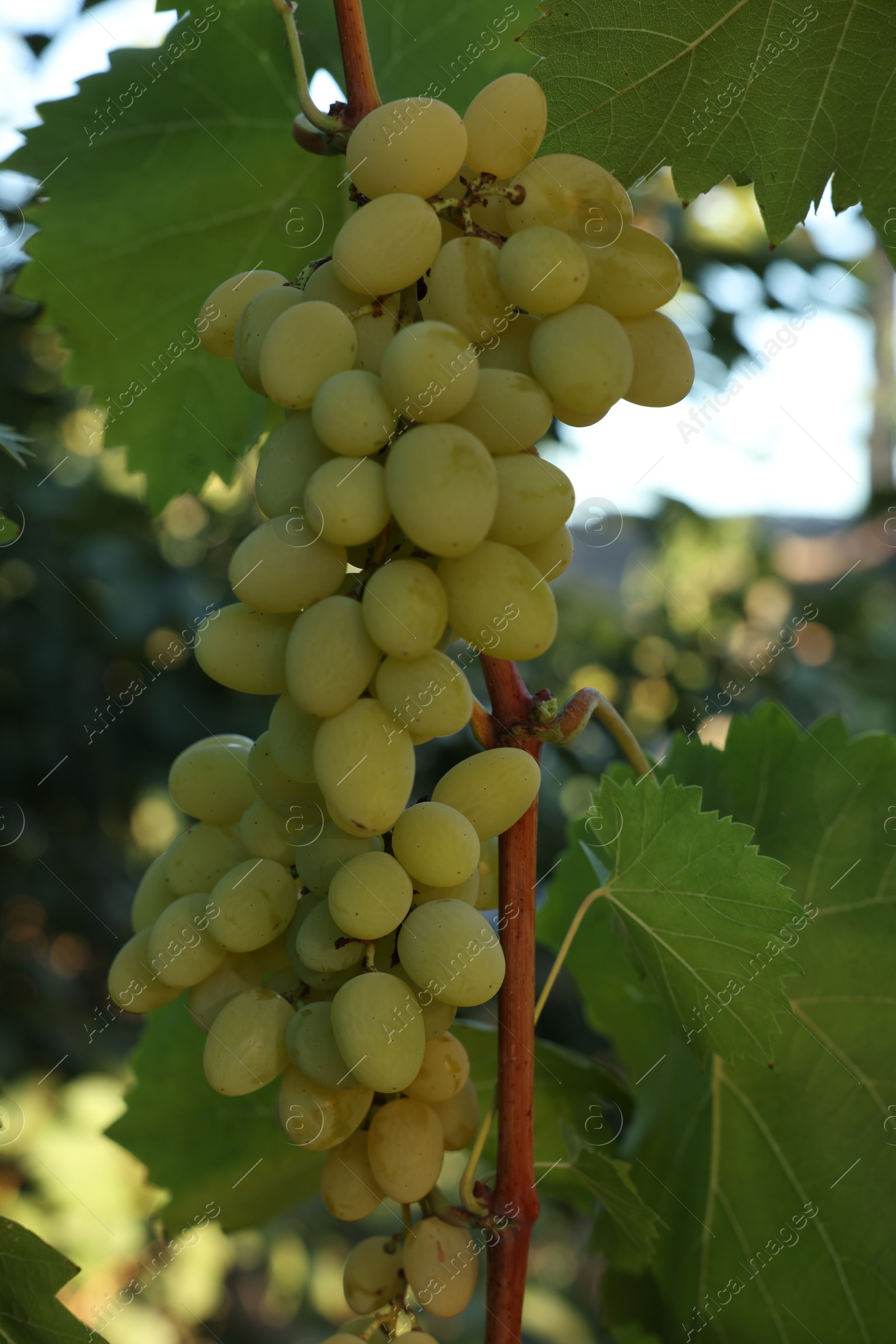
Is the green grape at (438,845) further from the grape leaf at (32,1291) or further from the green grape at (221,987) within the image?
the grape leaf at (32,1291)

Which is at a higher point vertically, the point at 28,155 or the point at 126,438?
the point at 28,155

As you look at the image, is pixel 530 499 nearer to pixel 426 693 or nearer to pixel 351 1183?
pixel 426 693

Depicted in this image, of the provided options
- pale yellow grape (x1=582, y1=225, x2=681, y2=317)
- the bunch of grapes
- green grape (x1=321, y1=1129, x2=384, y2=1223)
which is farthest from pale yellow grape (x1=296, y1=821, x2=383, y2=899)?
pale yellow grape (x1=582, y1=225, x2=681, y2=317)

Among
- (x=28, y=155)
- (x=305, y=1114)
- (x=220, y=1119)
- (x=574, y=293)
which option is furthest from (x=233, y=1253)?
(x=574, y=293)

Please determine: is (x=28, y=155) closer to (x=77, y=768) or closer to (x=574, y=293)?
(x=574, y=293)

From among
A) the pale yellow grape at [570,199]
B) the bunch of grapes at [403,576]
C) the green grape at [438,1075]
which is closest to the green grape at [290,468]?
the bunch of grapes at [403,576]
